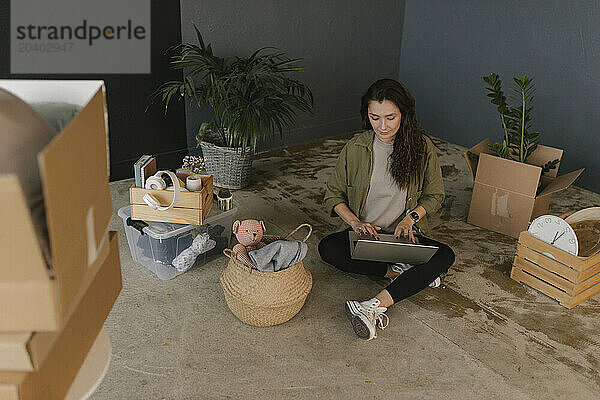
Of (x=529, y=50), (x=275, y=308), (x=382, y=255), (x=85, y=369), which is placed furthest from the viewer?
(x=529, y=50)

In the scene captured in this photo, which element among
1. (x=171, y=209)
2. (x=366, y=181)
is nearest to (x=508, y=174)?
(x=366, y=181)

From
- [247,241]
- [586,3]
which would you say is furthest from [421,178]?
[586,3]

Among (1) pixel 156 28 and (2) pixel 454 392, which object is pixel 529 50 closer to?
(1) pixel 156 28

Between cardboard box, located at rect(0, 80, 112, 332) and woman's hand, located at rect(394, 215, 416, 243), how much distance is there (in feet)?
4.96

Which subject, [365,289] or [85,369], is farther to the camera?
[365,289]

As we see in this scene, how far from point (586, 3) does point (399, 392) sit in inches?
106

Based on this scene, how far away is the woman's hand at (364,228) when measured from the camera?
7.25 ft

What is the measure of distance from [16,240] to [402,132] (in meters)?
1.76

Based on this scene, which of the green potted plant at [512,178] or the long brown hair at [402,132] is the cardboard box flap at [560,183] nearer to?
the green potted plant at [512,178]

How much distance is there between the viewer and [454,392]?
180cm

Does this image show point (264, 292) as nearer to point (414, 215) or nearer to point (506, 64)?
point (414, 215)

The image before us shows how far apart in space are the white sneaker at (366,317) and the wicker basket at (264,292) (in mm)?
188

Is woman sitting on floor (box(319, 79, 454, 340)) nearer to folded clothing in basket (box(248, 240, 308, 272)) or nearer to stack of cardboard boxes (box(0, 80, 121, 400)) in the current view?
folded clothing in basket (box(248, 240, 308, 272))

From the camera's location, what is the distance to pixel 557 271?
7.43 ft
